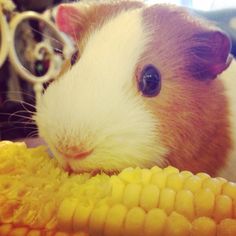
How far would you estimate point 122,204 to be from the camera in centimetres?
36

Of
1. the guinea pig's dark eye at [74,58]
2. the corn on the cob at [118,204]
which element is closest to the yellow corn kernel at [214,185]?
the corn on the cob at [118,204]

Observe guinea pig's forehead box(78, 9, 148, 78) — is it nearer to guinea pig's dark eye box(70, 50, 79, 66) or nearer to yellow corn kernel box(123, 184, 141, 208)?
guinea pig's dark eye box(70, 50, 79, 66)

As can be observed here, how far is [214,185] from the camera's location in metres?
0.36

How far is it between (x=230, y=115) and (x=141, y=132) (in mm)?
128

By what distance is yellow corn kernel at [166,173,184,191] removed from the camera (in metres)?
0.36

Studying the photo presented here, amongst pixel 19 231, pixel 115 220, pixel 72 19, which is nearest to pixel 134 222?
pixel 115 220

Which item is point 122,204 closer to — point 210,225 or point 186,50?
point 210,225

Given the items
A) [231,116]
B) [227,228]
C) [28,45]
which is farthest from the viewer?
[28,45]

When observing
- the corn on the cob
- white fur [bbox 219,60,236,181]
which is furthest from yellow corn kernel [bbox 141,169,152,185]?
white fur [bbox 219,60,236,181]

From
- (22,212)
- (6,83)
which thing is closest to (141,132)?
(22,212)

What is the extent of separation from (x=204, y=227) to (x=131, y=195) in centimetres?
8

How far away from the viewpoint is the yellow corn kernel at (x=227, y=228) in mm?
323

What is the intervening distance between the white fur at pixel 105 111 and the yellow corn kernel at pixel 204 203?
7 cm

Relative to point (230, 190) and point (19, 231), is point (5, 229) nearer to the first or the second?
point (19, 231)
